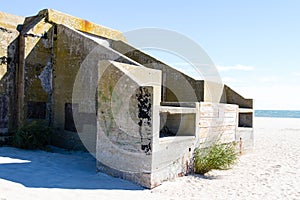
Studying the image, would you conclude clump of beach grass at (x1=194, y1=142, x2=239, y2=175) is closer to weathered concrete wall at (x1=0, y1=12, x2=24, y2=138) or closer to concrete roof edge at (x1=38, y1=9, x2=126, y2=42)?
weathered concrete wall at (x1=0, y1=12, x2=24, y2=138)

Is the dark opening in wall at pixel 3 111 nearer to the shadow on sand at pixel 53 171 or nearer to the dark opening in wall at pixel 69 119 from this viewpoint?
the shadow on sand at pixel 53 171

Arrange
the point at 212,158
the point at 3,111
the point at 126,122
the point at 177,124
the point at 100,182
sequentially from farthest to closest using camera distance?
the point at 3,111, the point at 177,124, the point at 212,158, the point at 126,122, the point at 100,182

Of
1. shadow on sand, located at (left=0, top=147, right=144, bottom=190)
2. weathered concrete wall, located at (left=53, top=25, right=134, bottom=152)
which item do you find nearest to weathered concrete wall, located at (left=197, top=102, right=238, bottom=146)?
shadow on sand, located at (left=0, top=147, right=144, bottom=190)

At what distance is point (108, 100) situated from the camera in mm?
5707

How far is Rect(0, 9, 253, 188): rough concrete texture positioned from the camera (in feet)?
17.8

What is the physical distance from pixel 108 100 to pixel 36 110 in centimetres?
350

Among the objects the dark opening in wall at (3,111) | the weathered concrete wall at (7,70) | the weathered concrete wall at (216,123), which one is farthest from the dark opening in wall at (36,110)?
the weathered concrete wall at (216,123)

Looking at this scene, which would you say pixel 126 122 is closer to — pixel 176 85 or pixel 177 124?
pixel 177 124

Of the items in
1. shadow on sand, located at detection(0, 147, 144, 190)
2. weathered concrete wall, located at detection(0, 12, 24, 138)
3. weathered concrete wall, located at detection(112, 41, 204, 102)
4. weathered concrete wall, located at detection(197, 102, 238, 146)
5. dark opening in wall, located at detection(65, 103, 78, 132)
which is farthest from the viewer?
weathered concrete wall, located at detection(112, 41, 204, 102)

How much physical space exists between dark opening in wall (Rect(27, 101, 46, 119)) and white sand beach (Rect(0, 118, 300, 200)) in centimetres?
115

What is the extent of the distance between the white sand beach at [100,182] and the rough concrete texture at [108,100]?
1.22 feet

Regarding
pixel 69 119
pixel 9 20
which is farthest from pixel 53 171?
pixel 9 20

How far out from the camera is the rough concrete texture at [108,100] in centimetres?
542

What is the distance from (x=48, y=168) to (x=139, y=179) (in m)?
1.91
